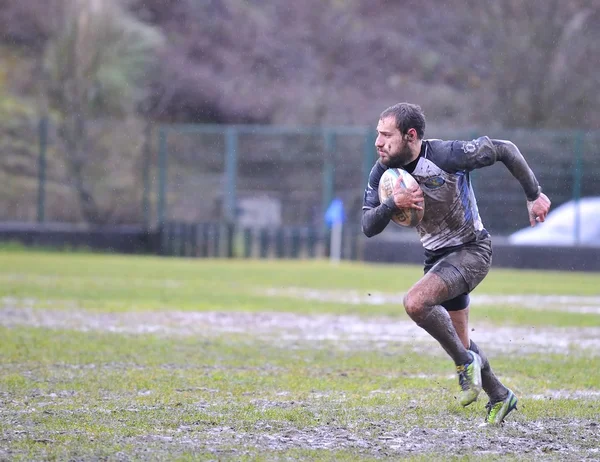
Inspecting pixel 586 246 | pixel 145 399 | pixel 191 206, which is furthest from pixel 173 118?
pixel 145 399

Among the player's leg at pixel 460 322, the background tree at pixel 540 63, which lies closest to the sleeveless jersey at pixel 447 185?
the player's leg at pixel 460 322

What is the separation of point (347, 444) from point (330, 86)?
3566 cm

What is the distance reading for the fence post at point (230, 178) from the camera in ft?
86.3

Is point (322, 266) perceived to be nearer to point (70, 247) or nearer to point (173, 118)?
point (70, 247)

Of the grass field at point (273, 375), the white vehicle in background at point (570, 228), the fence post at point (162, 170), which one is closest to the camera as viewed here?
the grass field at point (273, 375)

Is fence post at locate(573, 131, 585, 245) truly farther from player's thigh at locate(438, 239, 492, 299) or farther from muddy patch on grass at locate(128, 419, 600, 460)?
muddy patch on grass at locate(128, 419, 600, 460)

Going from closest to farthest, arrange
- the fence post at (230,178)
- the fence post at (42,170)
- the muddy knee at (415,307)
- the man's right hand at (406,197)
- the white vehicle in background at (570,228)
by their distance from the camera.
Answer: the man's right hand at (406,197) → the muddy knee at (415,307) → the white vehicle in background at (570,228) → the fence post at (230,178) → the fence post at (42,170)

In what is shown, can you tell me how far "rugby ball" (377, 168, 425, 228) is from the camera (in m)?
6.14

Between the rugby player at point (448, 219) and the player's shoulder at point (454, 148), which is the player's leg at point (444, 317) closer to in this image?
the rugby player at point (448, 219)

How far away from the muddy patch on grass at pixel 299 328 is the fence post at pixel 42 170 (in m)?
14.0

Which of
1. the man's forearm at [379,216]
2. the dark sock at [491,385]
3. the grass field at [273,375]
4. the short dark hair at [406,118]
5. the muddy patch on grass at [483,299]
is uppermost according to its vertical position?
the short dark hair at [406,118]

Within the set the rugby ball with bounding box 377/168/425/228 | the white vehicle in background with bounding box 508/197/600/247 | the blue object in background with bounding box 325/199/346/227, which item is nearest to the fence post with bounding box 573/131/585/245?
the white vehicle in background with bounding box 508/197/600/247

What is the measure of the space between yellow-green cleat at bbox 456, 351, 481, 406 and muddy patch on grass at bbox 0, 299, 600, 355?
12.0 ft

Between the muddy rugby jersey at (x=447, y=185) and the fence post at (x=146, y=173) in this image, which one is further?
the fence post at (x=146, y=173)
